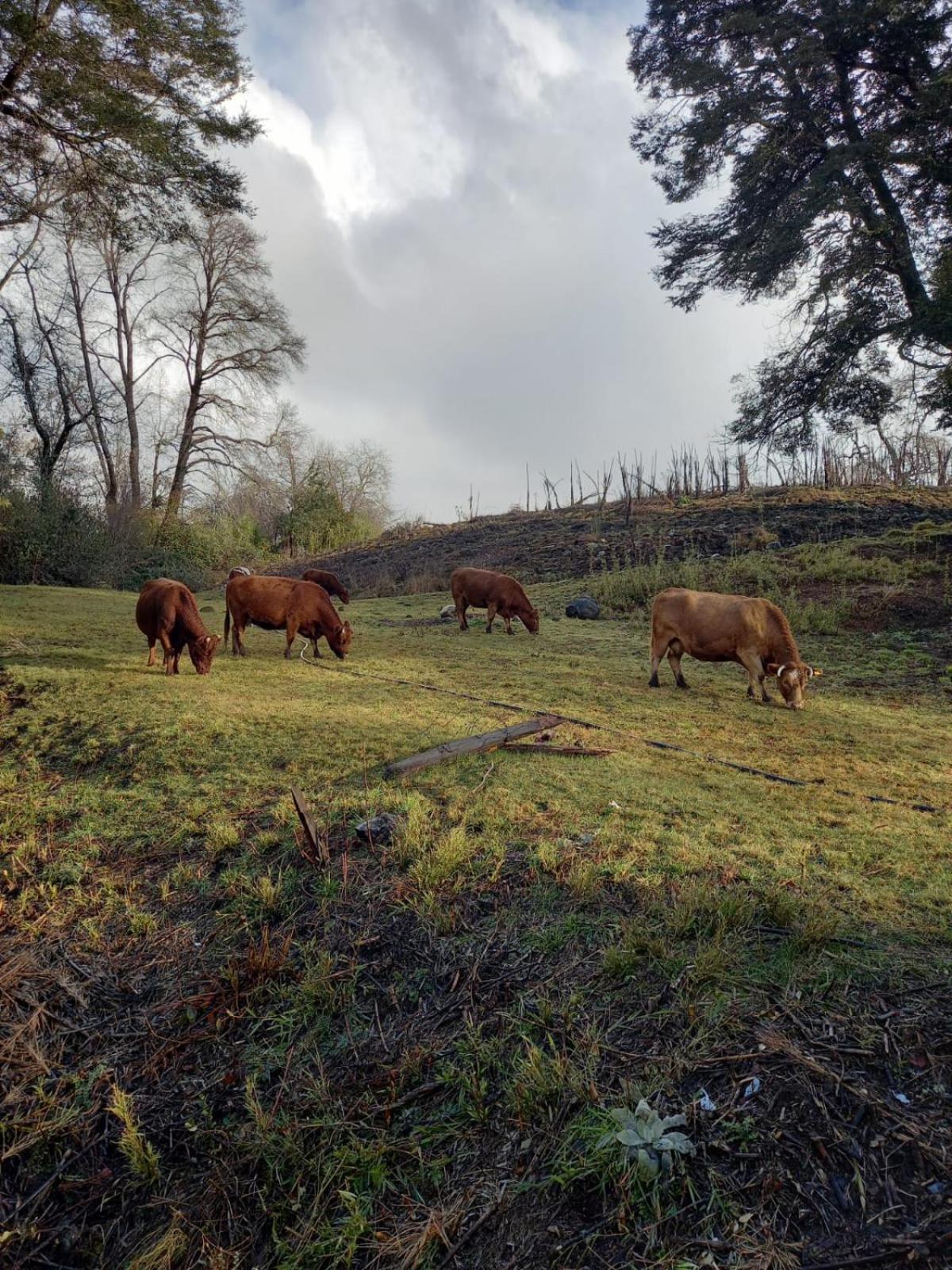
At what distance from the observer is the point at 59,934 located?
3195 mm

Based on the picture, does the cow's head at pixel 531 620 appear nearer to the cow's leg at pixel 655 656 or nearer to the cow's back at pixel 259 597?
the cow's leg at pixel 655 656

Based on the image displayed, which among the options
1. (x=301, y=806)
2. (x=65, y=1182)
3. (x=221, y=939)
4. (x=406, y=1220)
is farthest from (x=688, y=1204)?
(x=301, y=806)

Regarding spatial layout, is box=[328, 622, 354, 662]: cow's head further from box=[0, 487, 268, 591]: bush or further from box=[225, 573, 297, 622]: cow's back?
box=[0, 487, 268, 591]: bush

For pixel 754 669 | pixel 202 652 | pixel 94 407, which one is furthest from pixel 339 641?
pixel 94 407

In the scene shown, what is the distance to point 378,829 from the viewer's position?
12.3 feet

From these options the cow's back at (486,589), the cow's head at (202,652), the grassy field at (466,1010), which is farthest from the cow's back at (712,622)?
the cow's head at (202,652)

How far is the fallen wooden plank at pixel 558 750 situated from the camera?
16.8ft

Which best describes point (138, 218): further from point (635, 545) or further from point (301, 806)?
point (635, 545)

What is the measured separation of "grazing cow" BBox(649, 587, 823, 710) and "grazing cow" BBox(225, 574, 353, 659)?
4647 millimetres

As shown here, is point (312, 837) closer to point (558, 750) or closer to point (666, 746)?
point (558, 750)

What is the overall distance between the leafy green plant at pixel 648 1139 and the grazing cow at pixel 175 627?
7.08m

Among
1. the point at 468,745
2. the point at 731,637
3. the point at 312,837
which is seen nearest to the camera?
the point at 312,837

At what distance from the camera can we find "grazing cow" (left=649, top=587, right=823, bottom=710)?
7.46 metres

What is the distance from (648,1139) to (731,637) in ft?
21.7
